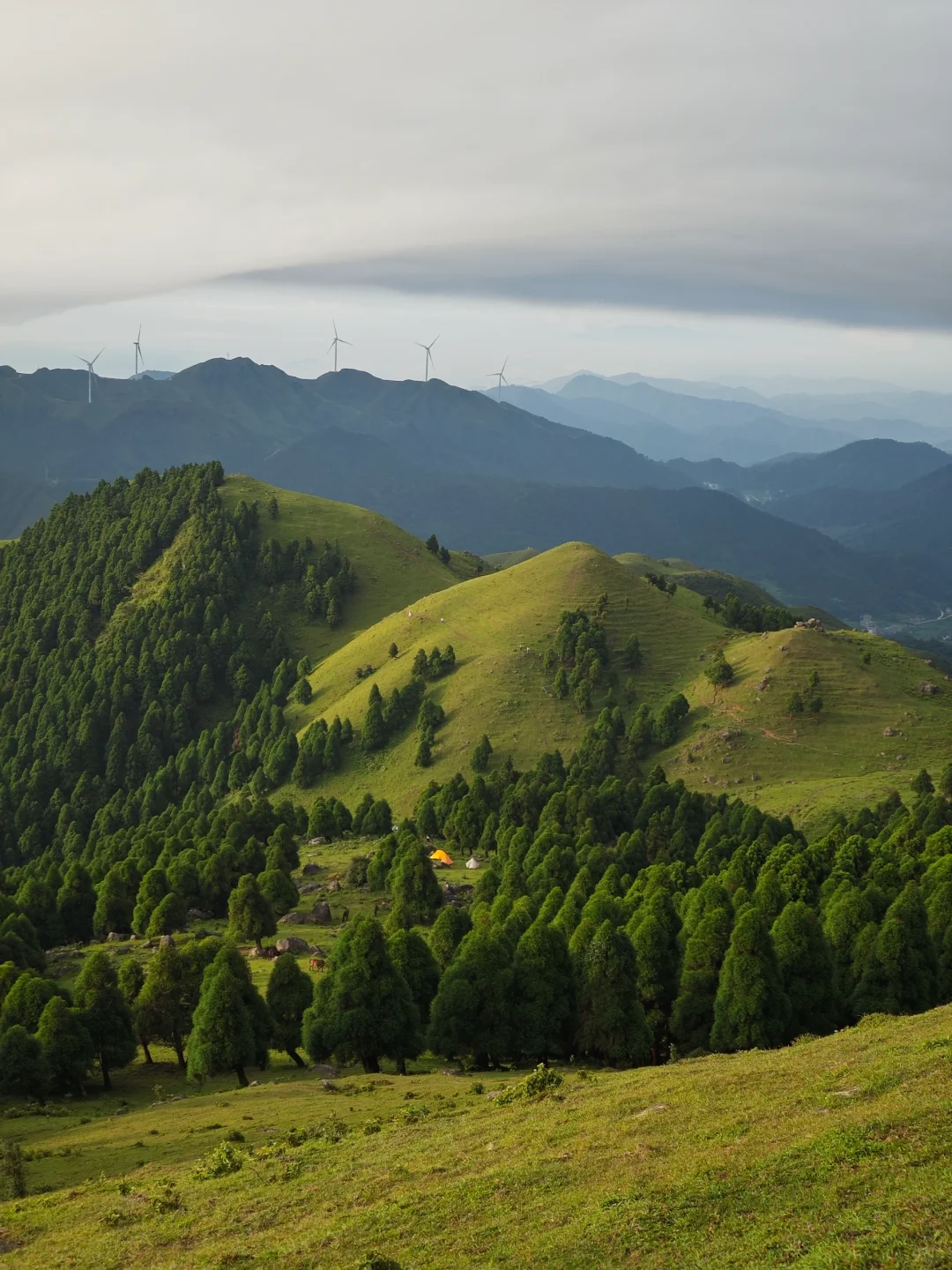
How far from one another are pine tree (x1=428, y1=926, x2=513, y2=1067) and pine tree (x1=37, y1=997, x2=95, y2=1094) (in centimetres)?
2247

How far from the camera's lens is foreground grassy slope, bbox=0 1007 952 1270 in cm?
3086

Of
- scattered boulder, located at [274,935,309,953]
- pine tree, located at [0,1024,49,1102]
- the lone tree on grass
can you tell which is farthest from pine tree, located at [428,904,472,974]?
the lone tree on grass

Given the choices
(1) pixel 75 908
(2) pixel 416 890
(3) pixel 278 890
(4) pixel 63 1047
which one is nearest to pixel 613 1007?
(4) pixel 63 1047

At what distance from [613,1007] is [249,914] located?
44.1 meters

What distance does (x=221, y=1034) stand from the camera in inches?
2768

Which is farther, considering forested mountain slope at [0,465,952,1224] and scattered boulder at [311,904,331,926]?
scattered boulder at [311,904,331,926]

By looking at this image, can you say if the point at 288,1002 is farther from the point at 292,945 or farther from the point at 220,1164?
the point at 220,1164

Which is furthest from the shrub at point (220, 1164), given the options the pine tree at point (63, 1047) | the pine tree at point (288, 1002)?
the pine tree at point (288, 1002)

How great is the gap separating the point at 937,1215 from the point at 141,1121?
45.3 meters

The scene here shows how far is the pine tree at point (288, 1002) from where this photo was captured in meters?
76.1

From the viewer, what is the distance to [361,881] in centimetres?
12850

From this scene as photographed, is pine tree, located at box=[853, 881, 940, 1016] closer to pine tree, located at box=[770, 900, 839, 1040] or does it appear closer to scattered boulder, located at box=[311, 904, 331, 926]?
pine tree, located at box=[770, 900, 839, 1040]

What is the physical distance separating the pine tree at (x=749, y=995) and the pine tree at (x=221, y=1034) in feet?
98.6

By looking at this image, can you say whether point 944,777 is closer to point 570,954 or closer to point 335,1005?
point 570,954
